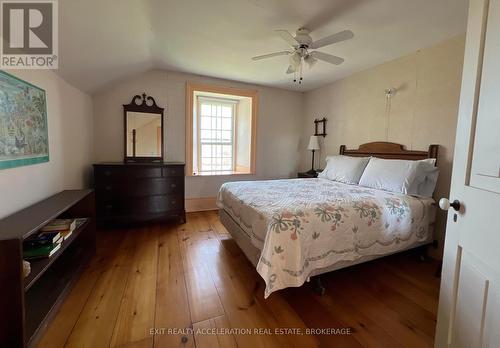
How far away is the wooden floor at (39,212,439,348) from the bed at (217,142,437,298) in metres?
0.22

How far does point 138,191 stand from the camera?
3057mm

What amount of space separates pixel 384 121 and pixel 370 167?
74 centimetres

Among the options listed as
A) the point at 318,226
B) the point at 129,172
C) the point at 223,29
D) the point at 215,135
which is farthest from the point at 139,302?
the point at 215,135

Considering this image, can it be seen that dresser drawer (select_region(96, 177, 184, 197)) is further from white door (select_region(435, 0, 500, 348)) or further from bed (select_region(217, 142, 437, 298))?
white door (select_region(435, 0, 500, 348))

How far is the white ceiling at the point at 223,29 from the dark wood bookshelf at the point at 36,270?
134 centimetres

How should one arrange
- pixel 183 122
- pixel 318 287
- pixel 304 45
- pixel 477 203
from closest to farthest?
1. pixel 477 203
2. pixel 318 287
3. pixel 304 45
4. pixel 183 122

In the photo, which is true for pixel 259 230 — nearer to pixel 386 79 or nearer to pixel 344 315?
pixel 344 315


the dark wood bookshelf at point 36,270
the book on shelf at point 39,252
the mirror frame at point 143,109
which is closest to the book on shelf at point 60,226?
the dark wood bookshelf at point 36,270

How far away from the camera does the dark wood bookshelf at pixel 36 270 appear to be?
1113 millimetres

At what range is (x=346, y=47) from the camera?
101 inches

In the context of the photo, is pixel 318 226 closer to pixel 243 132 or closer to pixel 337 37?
pixel 337 37

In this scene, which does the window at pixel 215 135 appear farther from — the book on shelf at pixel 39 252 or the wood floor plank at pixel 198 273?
the book on shelf at pixel 39 252

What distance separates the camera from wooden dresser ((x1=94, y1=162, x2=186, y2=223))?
2.93 m

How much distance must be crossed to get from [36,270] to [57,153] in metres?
1.33
